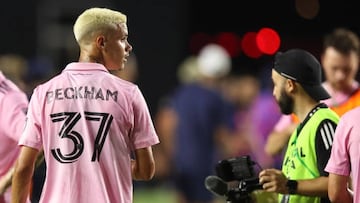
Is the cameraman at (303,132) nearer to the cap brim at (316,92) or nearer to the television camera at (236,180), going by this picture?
the cap brim at (316,92)

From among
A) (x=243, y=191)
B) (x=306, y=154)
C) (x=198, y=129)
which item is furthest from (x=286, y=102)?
(x=198, y=129)

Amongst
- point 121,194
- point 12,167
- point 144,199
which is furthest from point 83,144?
point 144,199

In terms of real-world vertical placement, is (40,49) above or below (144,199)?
above

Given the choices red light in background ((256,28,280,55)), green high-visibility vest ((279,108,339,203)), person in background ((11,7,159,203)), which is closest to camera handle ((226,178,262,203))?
green high-visibility vest ((279,108,339,203))

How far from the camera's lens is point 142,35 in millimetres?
25297

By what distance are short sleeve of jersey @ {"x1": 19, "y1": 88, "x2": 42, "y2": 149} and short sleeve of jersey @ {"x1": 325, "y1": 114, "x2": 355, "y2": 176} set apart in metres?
1.70

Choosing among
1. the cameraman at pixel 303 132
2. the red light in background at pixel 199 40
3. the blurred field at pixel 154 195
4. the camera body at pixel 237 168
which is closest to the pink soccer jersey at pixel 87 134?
the camera body at pixel 237 168

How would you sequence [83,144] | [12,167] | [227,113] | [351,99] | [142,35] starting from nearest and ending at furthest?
1. [83,144]
2. [12,167]
3. [351,99]
4. [227,113]
5. [142,35]

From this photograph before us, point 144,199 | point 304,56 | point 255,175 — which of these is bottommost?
point 144,199

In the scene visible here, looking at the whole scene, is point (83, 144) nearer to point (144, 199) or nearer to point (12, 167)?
point (12, 167)

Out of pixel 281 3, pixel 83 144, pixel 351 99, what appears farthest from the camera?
pixel 281 3

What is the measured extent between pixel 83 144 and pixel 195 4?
28422 millimetres

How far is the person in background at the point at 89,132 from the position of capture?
7.77 meters

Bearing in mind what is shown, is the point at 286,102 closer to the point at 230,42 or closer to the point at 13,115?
the point at 13,115
